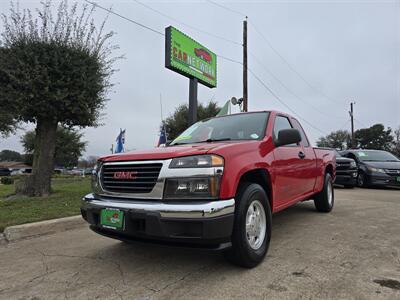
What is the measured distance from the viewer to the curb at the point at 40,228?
474 centimetres

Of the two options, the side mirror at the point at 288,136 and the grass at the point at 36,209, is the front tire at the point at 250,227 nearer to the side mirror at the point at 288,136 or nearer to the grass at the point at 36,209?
the side mirror at the point at 288,136

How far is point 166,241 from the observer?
283cm

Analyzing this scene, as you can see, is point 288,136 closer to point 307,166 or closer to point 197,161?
point 307,166

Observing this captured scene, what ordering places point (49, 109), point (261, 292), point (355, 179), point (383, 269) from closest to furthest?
point (261, 292)
point (383, 269)
point (49, 109)
point (355, 179)

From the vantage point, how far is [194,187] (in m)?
2.82

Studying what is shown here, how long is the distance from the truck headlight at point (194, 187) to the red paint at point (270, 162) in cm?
8

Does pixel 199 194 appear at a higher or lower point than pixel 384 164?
lower

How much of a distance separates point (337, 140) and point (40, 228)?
3443 inches

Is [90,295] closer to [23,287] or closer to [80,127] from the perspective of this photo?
[23,287]

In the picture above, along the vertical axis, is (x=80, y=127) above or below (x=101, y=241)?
above

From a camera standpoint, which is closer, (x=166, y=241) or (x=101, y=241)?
(x=166, y=241)

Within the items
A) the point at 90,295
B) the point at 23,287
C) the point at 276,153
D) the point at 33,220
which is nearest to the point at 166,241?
the point at 90,295

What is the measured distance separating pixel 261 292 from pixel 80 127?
7926 mm

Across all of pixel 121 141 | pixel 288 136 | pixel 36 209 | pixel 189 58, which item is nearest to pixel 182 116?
pixel 189 58
